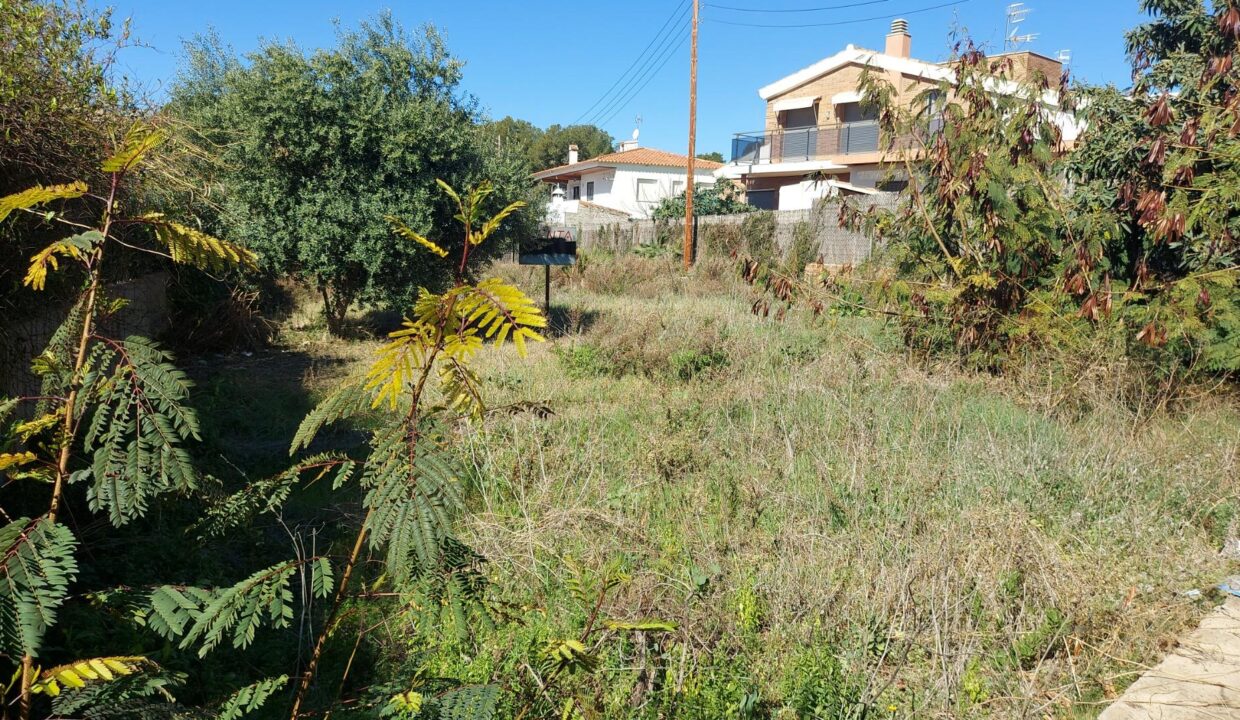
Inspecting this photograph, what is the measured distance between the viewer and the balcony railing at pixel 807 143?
29109 millimetres

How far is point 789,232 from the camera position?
62.1ft

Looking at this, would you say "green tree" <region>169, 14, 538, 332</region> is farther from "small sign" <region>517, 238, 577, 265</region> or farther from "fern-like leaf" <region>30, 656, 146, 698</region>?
"fern-like leaf" <region>30, 656, 146, 698</region>

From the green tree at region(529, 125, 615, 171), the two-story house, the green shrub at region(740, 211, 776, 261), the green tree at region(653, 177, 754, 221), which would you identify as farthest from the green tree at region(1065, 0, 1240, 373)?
the green tree at region(529, 125, 615, 171)

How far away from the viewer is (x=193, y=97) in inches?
561

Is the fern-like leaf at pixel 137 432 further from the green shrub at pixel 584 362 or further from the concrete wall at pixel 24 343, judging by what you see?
the green shrub at pixel 584 362

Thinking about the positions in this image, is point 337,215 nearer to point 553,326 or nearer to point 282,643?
point 553,326

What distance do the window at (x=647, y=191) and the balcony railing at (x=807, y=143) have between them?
5971 mm

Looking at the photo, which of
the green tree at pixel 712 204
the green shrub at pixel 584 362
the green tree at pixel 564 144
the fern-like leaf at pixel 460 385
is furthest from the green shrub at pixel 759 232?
the green tree at pixel 564 144

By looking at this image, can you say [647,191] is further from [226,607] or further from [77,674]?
[77,674]

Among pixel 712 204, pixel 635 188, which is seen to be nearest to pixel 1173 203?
pixel 712 204

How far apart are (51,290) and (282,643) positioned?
8.21ft

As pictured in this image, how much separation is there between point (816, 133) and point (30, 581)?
31.7m

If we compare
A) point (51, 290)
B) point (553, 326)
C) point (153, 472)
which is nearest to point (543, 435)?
point (51, 290)

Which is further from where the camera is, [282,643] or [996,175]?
[996,175]
